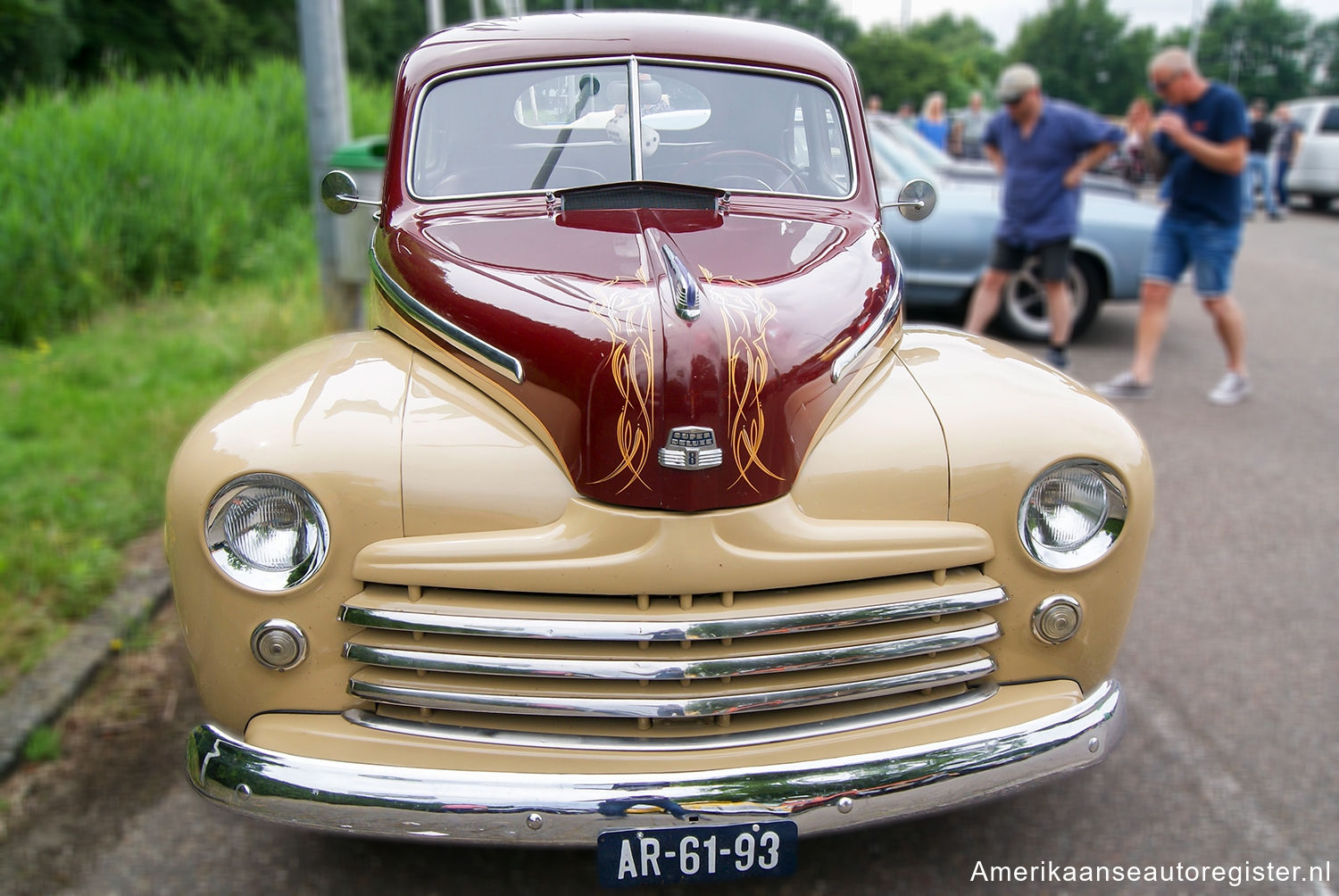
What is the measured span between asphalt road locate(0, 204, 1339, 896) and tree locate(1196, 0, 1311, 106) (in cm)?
6826

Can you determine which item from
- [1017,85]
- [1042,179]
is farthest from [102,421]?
[1017,85]

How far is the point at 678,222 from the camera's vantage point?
8.70 feet

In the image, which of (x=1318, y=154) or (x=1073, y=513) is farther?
(x=1318, y=154)

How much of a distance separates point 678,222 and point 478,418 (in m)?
0.81

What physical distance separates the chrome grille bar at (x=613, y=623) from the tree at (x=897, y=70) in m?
67.8

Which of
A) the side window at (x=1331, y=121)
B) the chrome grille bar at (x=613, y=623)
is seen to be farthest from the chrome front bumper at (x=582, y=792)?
the side window at (x=1331, y=121)

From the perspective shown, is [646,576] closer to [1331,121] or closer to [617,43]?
[617,43]

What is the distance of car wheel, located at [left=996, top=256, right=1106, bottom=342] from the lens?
24.1ft

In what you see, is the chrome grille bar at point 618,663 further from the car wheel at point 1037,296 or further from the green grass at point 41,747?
the car wheel at point 1037,296

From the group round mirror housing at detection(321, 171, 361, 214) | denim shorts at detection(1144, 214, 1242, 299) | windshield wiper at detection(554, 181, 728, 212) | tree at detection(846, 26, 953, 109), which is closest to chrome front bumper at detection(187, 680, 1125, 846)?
windshield wiper at detection(554, 181, 728, 212)

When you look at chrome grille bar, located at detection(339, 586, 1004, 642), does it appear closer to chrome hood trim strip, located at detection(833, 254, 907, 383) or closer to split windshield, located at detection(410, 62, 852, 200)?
chrome hood trim strip, located at detection(833, 254, 907, 383)

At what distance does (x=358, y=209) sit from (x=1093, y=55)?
69.9m

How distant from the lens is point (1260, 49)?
63.6 meters

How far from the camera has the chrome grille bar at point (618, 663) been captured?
1.96m
